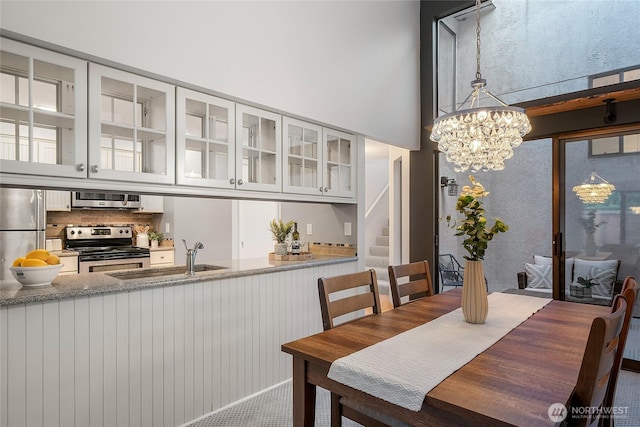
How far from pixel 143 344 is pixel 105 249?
313 cm

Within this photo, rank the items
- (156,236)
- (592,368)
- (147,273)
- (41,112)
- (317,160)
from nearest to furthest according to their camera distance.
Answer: (592,368) < (41,112) < (147,273) < (317,160) < (156,236)

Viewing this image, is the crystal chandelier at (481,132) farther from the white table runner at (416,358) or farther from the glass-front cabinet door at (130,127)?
the glass-front cabinet door at (130,127)

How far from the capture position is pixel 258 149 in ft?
8.58

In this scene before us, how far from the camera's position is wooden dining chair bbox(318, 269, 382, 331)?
1778 mm

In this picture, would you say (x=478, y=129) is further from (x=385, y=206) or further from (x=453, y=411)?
(x=385, y=206)

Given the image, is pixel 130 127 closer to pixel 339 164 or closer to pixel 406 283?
pixel 339 164

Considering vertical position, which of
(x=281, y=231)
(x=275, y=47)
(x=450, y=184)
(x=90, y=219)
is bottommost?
(x=281, y=231)

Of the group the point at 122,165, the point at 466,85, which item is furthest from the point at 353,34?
the point at 122,165

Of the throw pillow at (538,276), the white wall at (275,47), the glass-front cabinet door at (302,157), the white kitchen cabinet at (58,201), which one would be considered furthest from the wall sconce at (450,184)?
the white kitchen cabinet at (58,201)

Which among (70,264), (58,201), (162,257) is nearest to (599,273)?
(162,257)

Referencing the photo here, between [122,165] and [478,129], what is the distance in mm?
2036

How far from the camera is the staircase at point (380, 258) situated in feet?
20.1

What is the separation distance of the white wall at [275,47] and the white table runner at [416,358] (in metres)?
1.81

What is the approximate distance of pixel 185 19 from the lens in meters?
2.17
